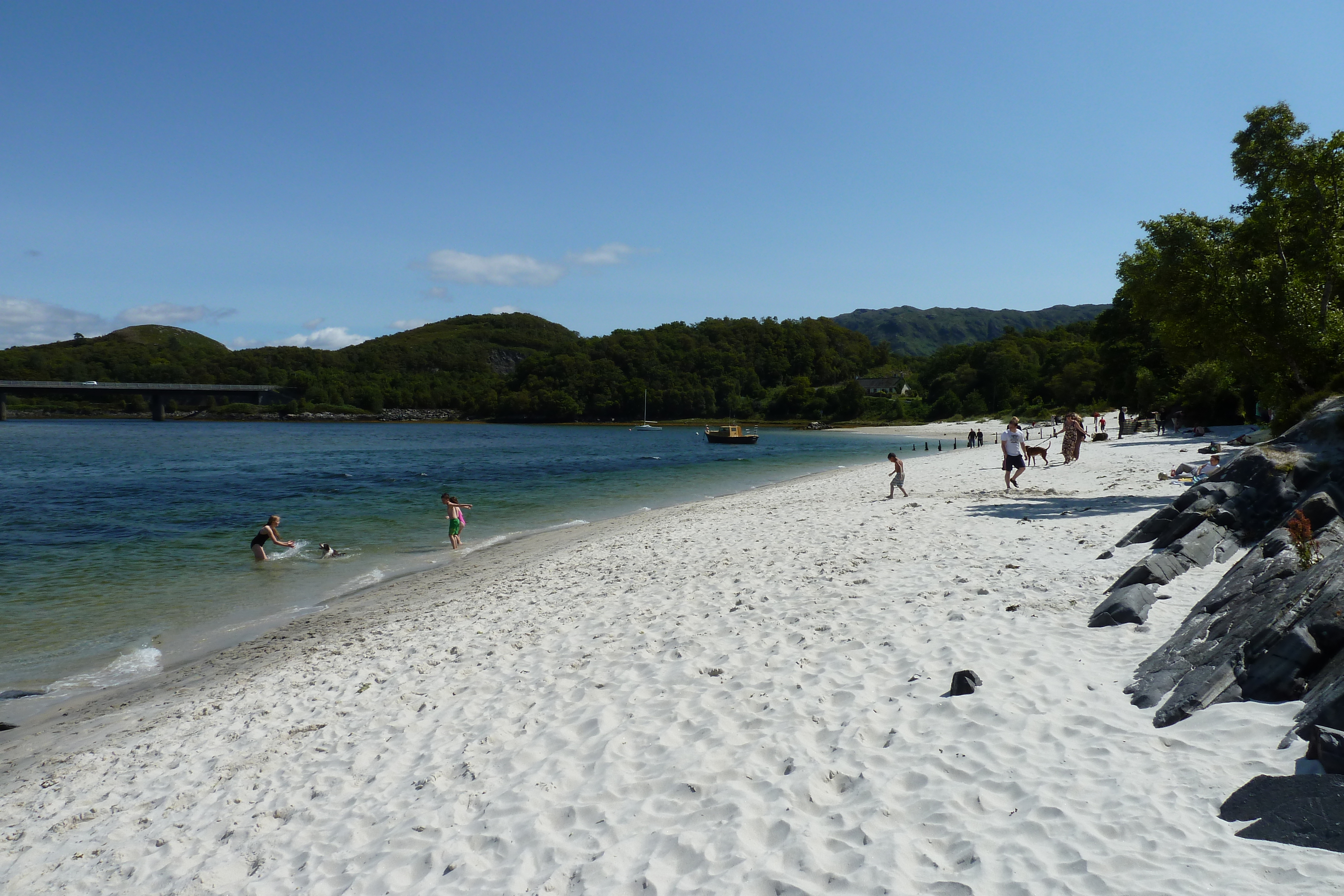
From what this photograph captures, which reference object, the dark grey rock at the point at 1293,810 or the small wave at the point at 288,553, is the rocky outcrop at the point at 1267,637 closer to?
the dark grey rock at the point at 1293,810

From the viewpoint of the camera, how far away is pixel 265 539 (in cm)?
1658

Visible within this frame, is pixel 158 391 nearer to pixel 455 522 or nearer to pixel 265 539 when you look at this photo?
pixel 265 539

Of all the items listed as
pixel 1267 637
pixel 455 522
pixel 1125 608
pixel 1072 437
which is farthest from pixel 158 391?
pixel 1267 637

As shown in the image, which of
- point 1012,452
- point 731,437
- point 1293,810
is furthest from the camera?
point 731,437

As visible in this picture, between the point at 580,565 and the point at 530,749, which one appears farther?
the point at 580,565

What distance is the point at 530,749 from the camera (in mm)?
5457

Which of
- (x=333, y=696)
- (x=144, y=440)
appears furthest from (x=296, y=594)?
(x=144, y=440)

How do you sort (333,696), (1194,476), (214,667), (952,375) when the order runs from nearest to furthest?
(333,696) → (214,667) → (1194,476) → (952,375)

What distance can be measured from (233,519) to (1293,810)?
26728 mm

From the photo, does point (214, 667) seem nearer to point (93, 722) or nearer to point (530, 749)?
point (93, 722)

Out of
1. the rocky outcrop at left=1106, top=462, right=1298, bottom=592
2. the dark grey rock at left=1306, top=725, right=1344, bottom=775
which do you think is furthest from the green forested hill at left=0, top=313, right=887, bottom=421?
the dark grey rock at left=1306, top=725, right=1344, bottom=775

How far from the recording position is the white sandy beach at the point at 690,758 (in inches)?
148

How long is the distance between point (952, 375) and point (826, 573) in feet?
404

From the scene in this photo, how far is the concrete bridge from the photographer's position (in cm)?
13450
